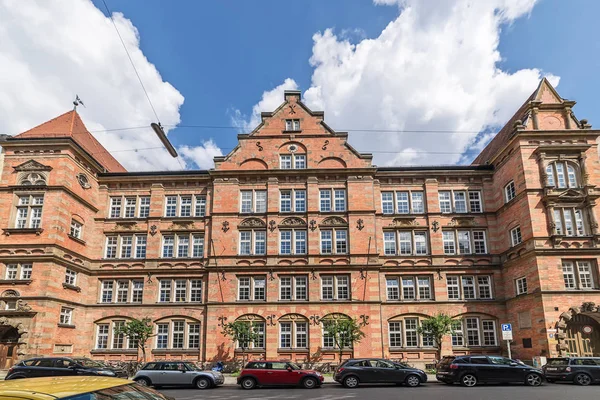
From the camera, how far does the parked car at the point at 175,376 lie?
21016 mm

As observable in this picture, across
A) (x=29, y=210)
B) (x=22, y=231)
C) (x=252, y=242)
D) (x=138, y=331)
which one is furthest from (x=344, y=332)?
(x=29, y=210)

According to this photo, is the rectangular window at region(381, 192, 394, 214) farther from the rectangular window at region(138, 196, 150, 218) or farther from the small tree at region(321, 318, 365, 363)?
the rectangular window at region(138, 196, 150, 218)

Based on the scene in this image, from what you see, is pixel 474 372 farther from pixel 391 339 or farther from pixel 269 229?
pixel 269 229

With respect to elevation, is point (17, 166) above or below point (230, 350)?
above

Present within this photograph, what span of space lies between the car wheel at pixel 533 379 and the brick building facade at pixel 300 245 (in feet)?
18.7

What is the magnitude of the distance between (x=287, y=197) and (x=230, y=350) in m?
11.8

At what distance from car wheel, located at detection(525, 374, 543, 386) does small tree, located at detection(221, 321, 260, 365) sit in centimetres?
1601

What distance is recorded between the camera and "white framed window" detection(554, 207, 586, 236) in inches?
1120

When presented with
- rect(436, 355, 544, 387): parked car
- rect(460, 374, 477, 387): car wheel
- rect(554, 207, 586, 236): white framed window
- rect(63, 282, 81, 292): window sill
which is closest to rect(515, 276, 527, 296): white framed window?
rect(554, 207, 586, 236): white framed window

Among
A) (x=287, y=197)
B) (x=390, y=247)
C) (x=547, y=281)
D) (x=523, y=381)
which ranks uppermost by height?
(x=287, y=197)

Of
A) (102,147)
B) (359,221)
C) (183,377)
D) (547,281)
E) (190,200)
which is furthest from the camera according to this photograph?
(102,147)

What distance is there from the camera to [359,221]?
32.3 metres

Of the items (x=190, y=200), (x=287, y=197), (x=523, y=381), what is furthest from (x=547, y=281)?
(x=190, y=200)

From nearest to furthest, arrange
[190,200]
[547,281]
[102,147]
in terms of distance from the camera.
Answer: [547,281], [190,200], [102,147]
